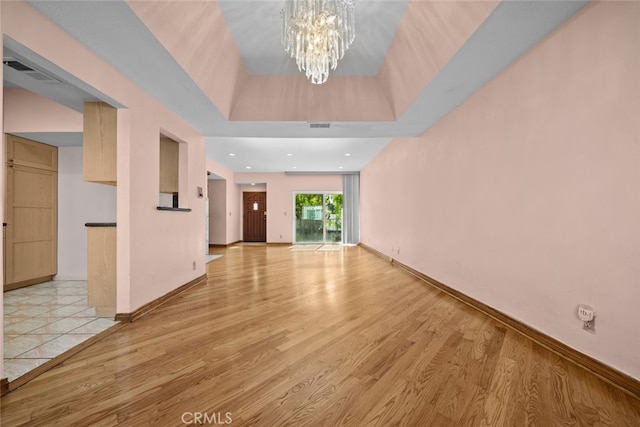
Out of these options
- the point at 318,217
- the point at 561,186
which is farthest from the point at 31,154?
the point at 318,217

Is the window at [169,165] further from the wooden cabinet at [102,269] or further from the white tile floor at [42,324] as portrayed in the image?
the white tile floor at [42,324]

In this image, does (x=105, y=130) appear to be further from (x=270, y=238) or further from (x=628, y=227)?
(x=270, y=238)

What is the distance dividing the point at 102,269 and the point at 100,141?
4.14ft

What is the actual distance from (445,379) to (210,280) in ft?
12.0

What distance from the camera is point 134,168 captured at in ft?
8.76

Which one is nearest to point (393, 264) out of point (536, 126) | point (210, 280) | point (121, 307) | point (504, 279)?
point (504, 279)

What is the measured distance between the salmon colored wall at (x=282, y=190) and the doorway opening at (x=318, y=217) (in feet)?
0.78

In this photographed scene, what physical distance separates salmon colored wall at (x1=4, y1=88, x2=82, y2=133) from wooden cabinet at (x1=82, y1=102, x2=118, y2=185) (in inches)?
52.5

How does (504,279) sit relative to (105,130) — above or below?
below

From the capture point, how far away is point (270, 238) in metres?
9.98

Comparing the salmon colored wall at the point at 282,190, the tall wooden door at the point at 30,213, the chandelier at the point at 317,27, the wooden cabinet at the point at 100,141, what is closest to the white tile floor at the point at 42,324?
the tall wooden door at the point at 30,213

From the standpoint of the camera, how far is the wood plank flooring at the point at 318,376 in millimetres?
1371

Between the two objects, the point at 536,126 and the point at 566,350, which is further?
the point at 536,126

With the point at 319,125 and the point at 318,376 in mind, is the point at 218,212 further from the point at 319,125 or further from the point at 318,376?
the point at 318,376
